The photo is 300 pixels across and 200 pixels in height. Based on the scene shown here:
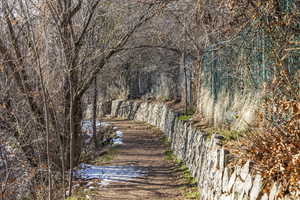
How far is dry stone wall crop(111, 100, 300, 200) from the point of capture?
471cm

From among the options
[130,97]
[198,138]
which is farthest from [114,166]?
[130,97]

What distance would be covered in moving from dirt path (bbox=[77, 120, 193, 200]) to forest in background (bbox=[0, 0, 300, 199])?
4.01 ft

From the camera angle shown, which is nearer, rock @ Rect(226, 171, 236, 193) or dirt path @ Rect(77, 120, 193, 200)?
rock @ Rect(226, 171, 236, 193)

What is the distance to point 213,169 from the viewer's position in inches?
267

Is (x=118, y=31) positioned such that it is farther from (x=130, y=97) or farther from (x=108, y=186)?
(x=130, y=97)

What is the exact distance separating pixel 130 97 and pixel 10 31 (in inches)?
763

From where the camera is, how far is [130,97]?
2883 cm

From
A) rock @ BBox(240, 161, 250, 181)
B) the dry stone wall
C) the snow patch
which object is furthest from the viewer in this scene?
the snow patch

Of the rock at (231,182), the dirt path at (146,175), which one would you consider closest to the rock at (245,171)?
the rock at (231,182)

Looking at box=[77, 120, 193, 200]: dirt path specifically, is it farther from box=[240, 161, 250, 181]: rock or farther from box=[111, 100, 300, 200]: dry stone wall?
box=[240, 161, 250, 181]: rock

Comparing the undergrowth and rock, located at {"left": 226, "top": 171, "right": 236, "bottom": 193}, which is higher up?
rock, located at {"left": 226, "top": 171, "right": 236, "bottom": 193}

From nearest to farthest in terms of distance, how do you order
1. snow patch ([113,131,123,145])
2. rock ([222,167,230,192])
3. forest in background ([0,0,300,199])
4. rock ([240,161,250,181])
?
rock ([240,161,250,181]) → forest in background ([0,0,300,199]) → rock ([222,167,230,192]) → snow patch ([113,131,123,145])

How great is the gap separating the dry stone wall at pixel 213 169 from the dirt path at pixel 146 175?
1.65 feet

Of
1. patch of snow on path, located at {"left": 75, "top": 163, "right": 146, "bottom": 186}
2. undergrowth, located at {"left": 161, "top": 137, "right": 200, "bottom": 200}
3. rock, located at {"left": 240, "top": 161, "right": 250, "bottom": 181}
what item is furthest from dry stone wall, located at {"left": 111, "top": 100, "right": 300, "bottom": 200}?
patch of snow on path, located at {"left": 75, "top": 163, "right": 146, "bottom": 186}
